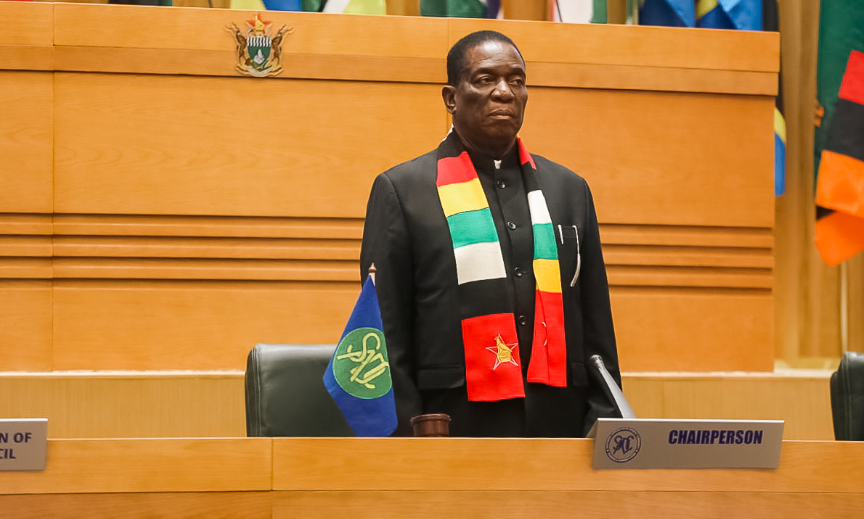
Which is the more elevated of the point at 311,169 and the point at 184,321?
the point at 311,169

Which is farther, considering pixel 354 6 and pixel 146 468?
pixel 354 6

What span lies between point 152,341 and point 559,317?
184 centimetres

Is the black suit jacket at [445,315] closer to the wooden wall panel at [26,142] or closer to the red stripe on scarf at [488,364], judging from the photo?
the red stripe on scarf at [488,364]

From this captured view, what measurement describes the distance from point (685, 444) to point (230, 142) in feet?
8.28

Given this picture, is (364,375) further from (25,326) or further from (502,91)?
(25,326)

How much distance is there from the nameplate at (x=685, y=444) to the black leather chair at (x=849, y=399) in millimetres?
937

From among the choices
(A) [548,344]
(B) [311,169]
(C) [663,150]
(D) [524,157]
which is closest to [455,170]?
(D) [524,157]

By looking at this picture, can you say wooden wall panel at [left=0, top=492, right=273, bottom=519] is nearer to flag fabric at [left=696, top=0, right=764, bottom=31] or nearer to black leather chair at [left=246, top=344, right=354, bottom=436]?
black leather chair at [left=246, top=344, right=354, bottom=436]

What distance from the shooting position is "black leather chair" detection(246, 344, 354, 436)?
88.0 inches

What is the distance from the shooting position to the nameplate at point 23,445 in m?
1.37

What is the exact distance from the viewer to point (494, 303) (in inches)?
85.7

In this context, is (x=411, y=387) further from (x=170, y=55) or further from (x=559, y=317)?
(x=170, y=55)

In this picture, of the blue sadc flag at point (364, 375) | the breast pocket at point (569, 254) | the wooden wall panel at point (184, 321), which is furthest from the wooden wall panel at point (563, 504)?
the wooden wall panel at point (184, 321)

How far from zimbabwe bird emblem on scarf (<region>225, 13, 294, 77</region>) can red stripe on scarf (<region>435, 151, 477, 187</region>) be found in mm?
1542
